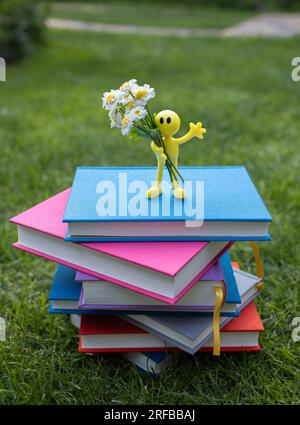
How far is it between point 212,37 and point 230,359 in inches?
246

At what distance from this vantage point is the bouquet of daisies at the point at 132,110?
125 cm

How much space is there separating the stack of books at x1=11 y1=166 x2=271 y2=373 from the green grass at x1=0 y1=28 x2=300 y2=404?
96 mm

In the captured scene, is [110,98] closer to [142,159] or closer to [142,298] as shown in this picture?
[142,298]

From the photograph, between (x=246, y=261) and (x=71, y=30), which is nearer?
(x=246, y=261)

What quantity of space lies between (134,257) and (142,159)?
1861 mm

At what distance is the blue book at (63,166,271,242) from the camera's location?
4.30 ft

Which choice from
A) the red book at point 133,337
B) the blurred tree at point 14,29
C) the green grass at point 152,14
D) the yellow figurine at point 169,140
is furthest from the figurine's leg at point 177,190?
the green grass at point 152,14

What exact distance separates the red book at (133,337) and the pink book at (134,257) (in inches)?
8.0

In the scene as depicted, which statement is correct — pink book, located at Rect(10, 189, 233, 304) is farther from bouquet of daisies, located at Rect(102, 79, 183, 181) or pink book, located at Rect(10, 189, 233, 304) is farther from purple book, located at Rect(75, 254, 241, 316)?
bouquet of daisies, located at Rect(102, 79, 183, 181)

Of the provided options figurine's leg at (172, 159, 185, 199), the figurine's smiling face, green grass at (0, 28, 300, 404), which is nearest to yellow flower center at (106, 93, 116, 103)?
the figurine's smiling face
